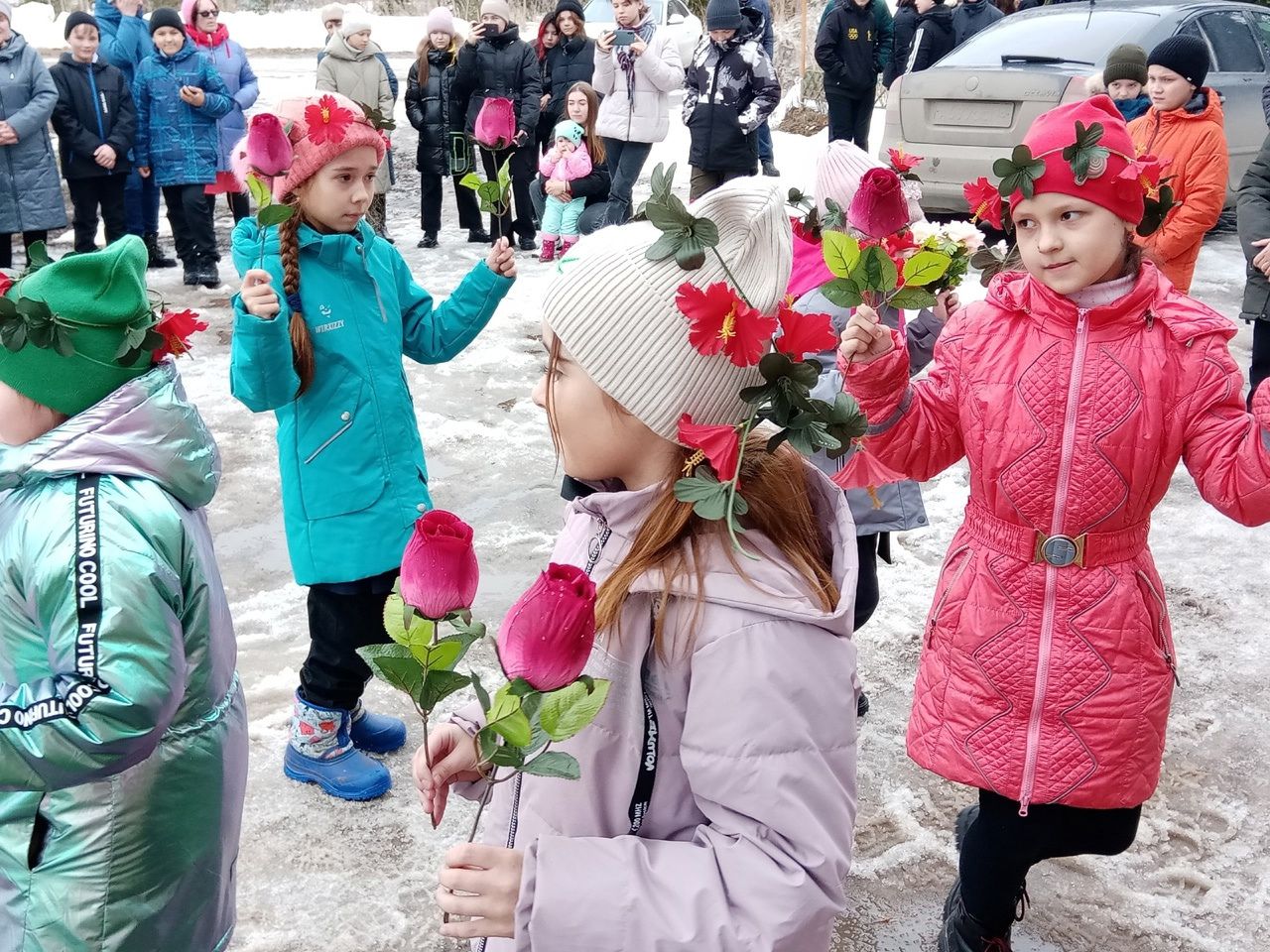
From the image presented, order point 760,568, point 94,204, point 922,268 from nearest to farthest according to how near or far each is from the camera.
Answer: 1. point 760,568
2. point 922,268
3. point 94,204

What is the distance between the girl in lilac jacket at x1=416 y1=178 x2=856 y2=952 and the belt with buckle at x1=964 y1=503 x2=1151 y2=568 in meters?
0.87

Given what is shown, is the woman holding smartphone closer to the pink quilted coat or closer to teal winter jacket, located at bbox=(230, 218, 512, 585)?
teal winter jacket, located at bbox=(230, 218, 512, 585)

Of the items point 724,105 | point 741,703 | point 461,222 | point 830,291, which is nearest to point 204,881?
point 741,703

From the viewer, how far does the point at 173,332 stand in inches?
82.0

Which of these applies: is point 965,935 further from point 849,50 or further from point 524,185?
point 849,50

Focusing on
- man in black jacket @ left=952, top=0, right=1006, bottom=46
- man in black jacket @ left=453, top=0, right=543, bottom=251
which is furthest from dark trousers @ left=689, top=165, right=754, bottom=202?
man in black jacket @ left=952, top=0, right=1006, bottom=46

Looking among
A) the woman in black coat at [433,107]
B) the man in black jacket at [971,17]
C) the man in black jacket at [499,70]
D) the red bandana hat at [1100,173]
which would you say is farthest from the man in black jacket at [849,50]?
the red bandana hat at [1100,173]

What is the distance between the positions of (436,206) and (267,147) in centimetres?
732

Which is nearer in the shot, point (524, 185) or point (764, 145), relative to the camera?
point (524, 185)

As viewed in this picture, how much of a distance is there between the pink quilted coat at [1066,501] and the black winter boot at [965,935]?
15.5 inches

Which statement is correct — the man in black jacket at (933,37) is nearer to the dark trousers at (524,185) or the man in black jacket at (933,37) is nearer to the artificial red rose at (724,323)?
the dark trousers at (524,185)

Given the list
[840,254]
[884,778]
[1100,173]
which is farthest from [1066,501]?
[884,778]

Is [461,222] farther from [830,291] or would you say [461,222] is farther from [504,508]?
[830,291]

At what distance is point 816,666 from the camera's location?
4.64 feet
